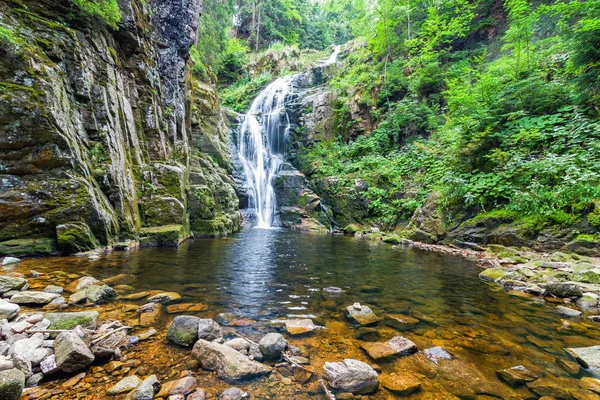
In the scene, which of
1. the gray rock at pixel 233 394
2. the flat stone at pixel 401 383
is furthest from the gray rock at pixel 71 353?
the flat stone at pixel 401 383

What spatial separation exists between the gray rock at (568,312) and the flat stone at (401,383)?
10.6ft

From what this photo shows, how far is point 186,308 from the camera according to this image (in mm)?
3506

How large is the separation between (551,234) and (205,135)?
17.3m

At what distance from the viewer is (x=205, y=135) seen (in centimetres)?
1675

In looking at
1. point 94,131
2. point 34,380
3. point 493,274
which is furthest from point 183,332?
point 94,131

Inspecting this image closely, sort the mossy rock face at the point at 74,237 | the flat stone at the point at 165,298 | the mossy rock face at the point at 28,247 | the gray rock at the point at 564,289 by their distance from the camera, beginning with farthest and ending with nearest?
the mossy rock face at the point at 74,237 < the mossy rock face at the point at 28,247 < the gray rock at the point at 564,289 < the flat stone at the point at 165,298

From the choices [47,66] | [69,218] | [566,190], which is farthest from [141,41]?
[566,190]

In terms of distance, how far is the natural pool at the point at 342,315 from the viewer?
6.94 ft

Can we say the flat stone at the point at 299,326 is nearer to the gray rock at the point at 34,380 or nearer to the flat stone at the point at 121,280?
the gray rock at the point at 34,380

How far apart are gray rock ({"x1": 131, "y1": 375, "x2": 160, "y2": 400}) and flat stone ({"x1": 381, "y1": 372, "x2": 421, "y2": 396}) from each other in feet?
5.87

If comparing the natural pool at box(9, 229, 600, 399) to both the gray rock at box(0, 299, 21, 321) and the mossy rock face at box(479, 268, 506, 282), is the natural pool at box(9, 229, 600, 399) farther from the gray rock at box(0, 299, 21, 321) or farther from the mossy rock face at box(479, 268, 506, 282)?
the gray rock at box(0, 299, 21, 321)

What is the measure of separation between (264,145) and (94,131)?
15.5 meters

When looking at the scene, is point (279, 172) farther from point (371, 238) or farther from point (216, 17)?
point (216, 17)

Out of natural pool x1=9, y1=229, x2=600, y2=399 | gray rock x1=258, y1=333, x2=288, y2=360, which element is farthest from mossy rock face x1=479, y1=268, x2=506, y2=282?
gray rock x1=258, y1=333, x2=288, y2=360
